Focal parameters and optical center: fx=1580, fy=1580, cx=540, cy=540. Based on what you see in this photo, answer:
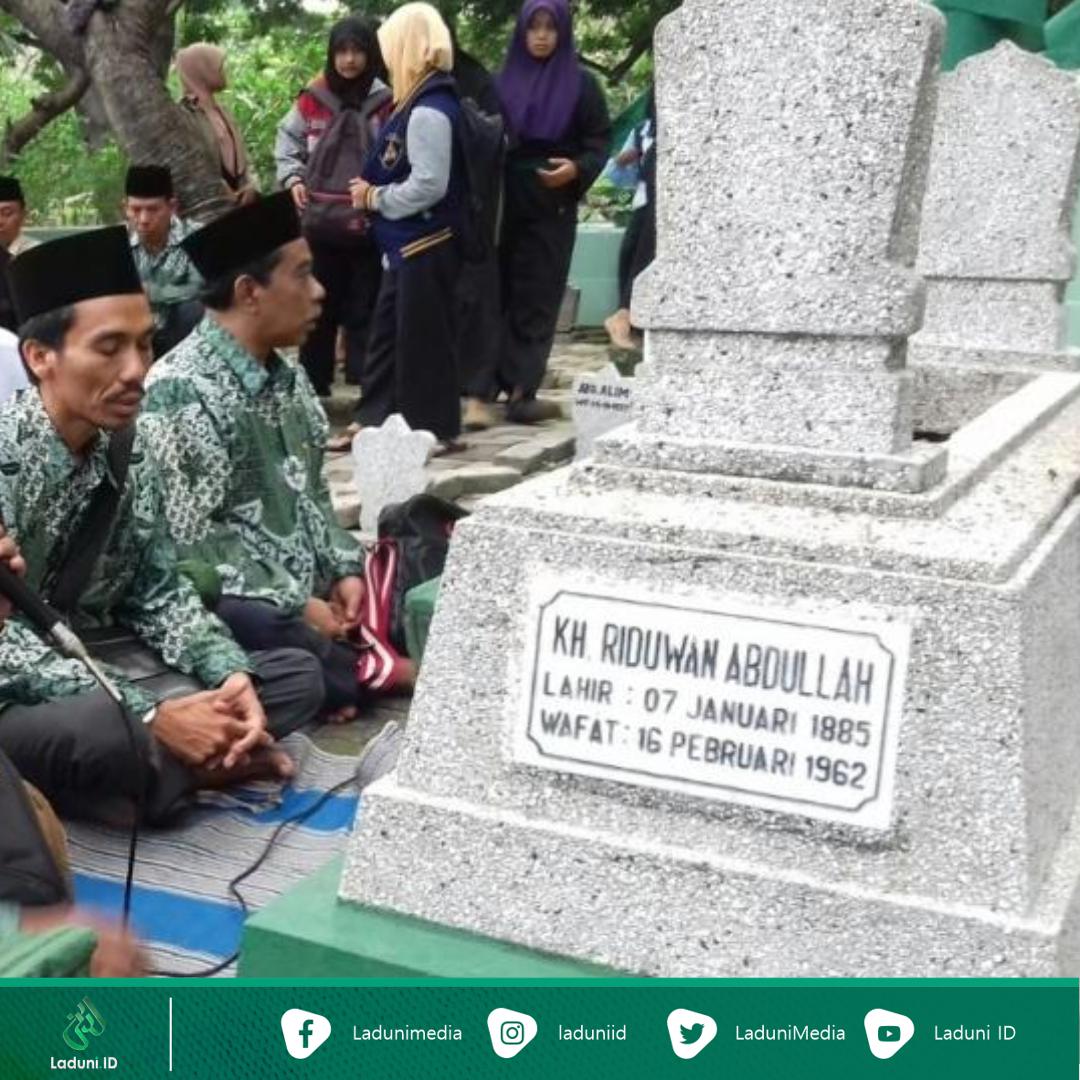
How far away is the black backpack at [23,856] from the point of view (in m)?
2.51

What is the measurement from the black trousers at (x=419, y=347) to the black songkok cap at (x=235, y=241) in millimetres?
2349

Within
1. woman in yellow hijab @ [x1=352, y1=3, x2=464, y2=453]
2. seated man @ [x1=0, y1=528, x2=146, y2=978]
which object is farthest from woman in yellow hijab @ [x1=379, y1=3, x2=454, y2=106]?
seated man @ [x1=0, y1=528, x2=146, y2=978]

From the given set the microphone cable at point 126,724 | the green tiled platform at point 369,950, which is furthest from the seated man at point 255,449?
the green tiled platform at point 369,950

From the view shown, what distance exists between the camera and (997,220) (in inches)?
170

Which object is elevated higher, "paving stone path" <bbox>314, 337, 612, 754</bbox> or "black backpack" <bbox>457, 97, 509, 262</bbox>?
"black backpack" <bbox>457, 97, 509, 262</bbox>

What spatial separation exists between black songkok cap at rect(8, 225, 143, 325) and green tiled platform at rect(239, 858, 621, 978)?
1361 millimetres

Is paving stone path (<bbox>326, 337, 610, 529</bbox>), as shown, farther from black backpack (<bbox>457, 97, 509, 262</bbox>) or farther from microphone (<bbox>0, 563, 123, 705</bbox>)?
microphone (<bbox>0, 563, 123, 705</bbox>)

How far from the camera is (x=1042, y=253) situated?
4297mm

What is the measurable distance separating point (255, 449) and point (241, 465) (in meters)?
0.05

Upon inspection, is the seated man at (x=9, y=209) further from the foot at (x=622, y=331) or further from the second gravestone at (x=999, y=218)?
the second gravestone at (x=999, y=218)

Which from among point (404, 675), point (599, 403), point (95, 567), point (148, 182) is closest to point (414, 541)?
point (404, 675)

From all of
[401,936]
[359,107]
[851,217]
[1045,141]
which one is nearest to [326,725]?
[401,936]

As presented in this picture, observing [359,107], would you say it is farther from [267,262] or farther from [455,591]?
[455,591]

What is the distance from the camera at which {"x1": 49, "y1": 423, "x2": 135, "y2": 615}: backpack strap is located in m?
3.10
